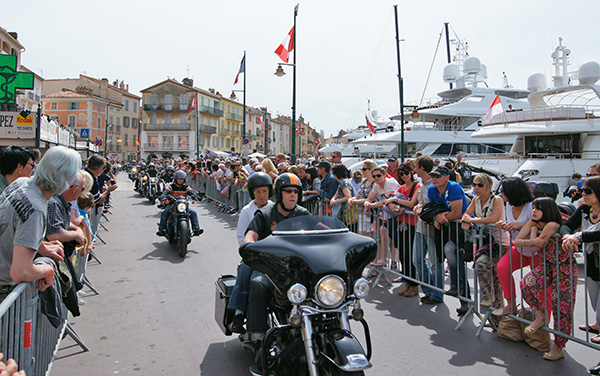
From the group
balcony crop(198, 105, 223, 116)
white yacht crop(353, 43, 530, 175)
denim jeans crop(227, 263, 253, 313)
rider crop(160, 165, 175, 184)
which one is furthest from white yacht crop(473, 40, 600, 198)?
balcony crop(198, 105, 223, 116)

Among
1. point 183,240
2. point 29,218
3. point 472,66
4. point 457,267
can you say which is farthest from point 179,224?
point 472,66

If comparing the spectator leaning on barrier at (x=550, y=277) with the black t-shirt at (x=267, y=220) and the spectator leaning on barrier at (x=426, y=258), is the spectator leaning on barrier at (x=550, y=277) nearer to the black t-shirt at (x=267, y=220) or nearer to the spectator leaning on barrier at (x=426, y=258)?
the spectator leaning on barrier at (x=426, y=258)

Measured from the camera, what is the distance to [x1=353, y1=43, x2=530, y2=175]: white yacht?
34.1 m

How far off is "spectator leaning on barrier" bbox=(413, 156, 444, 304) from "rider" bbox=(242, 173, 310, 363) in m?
2.48

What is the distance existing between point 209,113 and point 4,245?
74.9 metres

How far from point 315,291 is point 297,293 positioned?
0.35 ft

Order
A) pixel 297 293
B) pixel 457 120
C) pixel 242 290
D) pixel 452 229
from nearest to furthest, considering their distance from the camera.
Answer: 1. pixel 297 293
2. pixel 242 290
3. pixel 452 229
4. pixel 457 120

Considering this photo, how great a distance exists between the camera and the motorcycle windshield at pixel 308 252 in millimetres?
2721

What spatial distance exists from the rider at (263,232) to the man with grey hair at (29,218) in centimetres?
139

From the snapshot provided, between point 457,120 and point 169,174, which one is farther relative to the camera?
point 457,120

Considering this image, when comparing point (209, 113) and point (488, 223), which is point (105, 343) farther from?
point (209, 113)

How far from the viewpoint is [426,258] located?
5.79 metres

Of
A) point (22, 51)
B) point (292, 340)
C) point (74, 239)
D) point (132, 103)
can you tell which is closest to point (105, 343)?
point (74, 239)

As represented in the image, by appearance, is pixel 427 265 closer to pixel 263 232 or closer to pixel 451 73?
pixel 263 232
